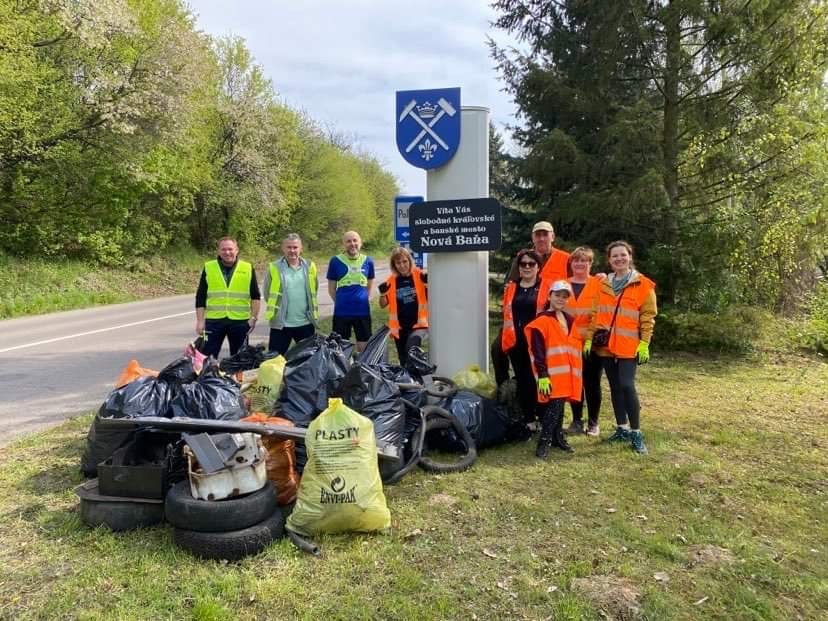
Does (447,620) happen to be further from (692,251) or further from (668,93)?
(668,93)

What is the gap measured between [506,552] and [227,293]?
3.78 m

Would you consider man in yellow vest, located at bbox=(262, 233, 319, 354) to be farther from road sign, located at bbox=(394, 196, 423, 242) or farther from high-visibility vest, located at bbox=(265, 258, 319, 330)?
road sign, located at bbox=(394, 196, 423, 242)

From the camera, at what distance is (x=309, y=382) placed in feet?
14.7

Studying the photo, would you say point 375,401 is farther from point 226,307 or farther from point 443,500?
point 226,307

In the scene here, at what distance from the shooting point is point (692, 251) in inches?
348

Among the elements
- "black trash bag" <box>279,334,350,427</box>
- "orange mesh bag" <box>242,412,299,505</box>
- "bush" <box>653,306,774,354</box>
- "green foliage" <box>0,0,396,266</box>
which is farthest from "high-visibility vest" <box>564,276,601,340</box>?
"green foliage" <box>0,0,396,266</box>

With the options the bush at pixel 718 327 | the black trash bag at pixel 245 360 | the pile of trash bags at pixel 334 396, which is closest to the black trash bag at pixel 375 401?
the pile of trash bags at pixel 334 396

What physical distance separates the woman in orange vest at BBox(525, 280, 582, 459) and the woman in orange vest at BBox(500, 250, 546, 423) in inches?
13.9

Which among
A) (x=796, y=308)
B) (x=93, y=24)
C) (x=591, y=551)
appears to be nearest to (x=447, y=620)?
(x=591, y=551)

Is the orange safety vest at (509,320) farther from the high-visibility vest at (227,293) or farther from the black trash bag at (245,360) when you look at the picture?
the high-visibility vest at (227,293)

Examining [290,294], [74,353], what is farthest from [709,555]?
[74,353]

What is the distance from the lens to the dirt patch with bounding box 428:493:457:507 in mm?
3938

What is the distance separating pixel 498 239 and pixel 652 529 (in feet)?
9.83

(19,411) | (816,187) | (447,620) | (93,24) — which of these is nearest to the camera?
(447,620)
